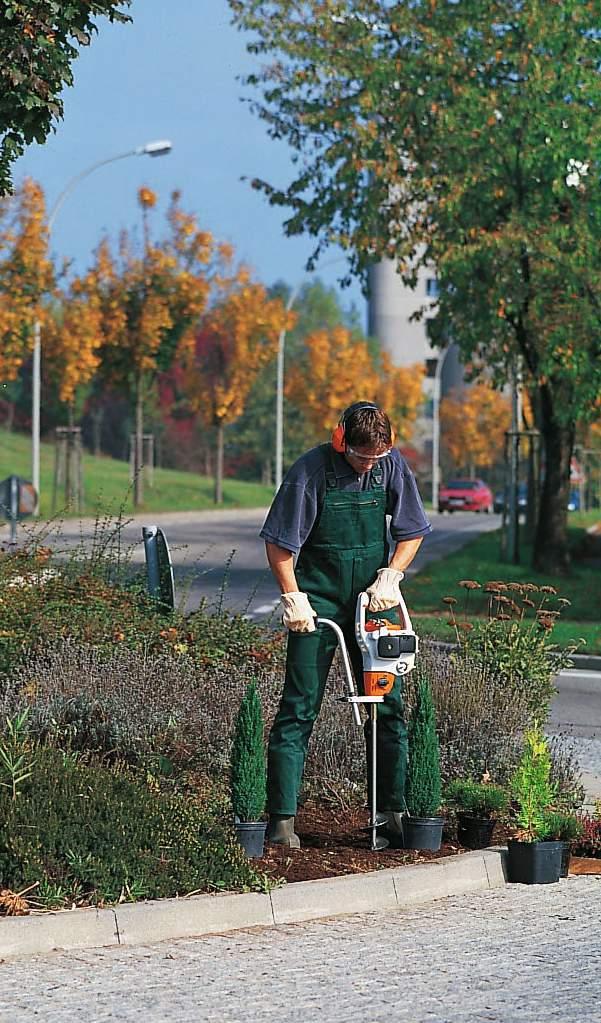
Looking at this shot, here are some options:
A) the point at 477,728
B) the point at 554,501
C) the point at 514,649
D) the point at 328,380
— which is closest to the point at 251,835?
the point at 477,728

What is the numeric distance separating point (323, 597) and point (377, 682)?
1.43 ft

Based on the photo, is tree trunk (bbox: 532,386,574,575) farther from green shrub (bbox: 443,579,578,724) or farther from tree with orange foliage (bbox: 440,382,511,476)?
tree with orange foliage (bbox: 440,382,511,476)

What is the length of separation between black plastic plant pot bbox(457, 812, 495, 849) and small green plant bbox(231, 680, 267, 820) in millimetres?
1012

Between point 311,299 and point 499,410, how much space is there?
153 ft

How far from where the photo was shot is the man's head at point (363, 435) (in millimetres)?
6789

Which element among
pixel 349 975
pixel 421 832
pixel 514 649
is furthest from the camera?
pixel 514 649

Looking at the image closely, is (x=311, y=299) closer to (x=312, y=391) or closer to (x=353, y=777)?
(x=312, y=391)

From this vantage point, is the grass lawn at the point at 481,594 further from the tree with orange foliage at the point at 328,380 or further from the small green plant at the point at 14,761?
the tree with orange foliage at the point at 328,380

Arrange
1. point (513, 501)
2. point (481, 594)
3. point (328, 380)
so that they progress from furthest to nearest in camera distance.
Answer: point (328, 380)
point (513, 501)
point (481, 594)

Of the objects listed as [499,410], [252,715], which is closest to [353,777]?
[252,715]

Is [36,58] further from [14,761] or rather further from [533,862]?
[533,862]

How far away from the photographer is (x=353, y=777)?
320 inches

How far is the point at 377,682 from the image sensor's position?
272 inches

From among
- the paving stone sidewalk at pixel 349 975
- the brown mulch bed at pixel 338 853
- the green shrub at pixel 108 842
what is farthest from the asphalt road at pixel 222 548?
the paving stone sidewalk at pixel 349 975
